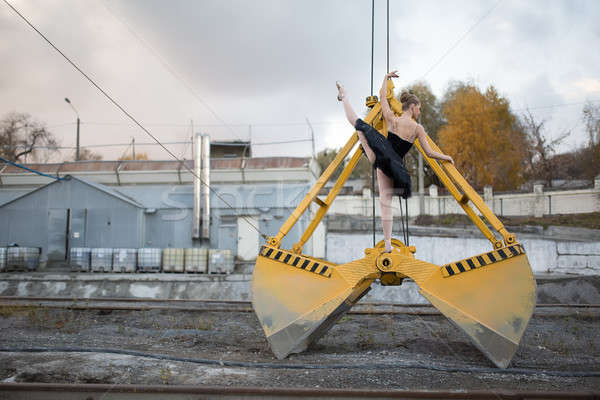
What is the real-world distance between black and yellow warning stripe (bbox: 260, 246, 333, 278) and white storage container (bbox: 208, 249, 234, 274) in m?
13.5

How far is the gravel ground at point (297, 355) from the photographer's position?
184 inches

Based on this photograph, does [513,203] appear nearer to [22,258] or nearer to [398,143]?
[398,143]

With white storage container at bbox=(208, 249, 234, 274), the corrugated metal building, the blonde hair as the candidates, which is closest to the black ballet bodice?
the blonde hair

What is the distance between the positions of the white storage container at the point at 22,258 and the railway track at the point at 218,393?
1866 cm

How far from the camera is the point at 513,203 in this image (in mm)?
30062

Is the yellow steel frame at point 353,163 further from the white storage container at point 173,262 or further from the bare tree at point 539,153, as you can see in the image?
the bare tree at point 539,153

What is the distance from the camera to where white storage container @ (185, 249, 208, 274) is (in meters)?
19.1

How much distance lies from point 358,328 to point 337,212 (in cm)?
2880

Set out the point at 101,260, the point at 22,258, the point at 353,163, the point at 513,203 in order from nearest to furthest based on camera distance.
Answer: the point at 353,163 < the point at 101,260 < the point at 22,258 < the point at 513,203

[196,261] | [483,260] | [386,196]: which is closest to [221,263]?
[196,261]

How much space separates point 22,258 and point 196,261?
827cm

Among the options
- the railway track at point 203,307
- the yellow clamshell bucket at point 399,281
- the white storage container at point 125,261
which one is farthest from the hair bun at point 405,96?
the white storage container at point 125,261

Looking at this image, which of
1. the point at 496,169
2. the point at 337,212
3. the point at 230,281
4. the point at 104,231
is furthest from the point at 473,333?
the point at 496,169

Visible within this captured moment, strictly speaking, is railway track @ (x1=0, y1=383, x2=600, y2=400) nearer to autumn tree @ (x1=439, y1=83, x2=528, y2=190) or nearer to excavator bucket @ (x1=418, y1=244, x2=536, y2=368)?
excavator bucket @ (x1=418, y1=244, x2=536, y2=368)
